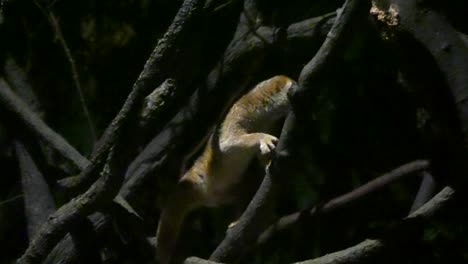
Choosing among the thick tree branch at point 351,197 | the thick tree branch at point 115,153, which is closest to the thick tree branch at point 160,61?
the thick tree branch at point 115,153

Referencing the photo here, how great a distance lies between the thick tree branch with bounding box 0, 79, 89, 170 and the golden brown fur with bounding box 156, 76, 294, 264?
0.37 metres

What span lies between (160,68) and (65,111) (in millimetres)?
1290

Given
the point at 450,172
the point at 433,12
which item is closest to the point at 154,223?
the point at 450,172

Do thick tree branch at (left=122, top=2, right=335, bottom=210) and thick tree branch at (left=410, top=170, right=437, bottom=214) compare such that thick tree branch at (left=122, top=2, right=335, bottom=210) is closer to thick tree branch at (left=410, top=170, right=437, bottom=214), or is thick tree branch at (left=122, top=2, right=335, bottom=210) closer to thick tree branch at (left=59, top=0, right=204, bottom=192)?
thick tree branch at (left=410, top=170, right=437, bottom=214)

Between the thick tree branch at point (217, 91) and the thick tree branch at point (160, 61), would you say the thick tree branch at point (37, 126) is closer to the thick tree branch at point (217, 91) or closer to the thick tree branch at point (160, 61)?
the thick tree branch at point (217, 91)

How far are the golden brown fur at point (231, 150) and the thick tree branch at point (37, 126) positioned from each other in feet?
1.21

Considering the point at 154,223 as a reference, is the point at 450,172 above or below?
above

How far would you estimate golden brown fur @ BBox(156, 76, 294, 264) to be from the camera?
186 centimetres

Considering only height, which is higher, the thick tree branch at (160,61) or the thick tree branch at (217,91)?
the thick tree branch at (160,61)

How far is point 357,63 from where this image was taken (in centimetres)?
252

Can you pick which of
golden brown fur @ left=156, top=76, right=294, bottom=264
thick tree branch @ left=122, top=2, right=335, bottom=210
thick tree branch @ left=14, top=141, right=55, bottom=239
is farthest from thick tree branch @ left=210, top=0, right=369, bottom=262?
thick tree branch @ left=14, top=141, right=55, bottom=239

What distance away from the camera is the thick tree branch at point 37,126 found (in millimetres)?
2359

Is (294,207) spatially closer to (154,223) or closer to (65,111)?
(154,223)

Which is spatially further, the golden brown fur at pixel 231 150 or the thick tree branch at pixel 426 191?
the thick tree branch at pixel 426 191
